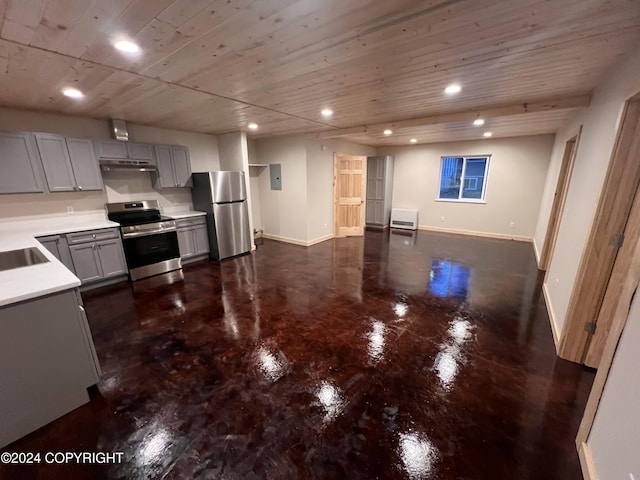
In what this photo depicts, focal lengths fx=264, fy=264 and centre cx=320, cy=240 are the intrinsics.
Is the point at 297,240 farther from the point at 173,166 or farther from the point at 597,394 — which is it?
the point at 597,394

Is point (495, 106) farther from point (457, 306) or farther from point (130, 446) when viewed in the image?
point (130, 446)

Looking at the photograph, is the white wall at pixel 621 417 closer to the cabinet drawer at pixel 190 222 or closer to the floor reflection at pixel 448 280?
the floor reflection at pixel 448 280

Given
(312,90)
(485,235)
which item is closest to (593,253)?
(312,90)

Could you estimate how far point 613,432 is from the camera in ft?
4.14

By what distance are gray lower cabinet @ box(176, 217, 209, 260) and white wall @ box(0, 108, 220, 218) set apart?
1.98 ft

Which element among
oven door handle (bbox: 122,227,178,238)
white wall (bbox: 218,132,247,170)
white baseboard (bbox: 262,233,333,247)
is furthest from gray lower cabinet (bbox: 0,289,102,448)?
white baseboard (bbox: 262,233,333,247)

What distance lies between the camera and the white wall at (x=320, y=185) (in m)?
5.77

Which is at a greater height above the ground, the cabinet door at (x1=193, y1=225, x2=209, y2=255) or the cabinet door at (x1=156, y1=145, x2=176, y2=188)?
the cabinet door at (x1=156, y1=145, x2=176, y2=188)

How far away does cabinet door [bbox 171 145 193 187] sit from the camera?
15.3ft

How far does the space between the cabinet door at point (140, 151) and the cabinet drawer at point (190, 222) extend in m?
1.10

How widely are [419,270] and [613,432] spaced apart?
3216mm

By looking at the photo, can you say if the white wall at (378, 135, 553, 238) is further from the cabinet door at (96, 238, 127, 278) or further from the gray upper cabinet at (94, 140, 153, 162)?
the cabinet door at (96, 238, 127, 278)

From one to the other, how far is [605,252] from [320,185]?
4.82m

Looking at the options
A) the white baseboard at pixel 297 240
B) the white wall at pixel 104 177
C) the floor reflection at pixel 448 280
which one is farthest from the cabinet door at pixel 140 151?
the floor reflection at pixel 448 280
